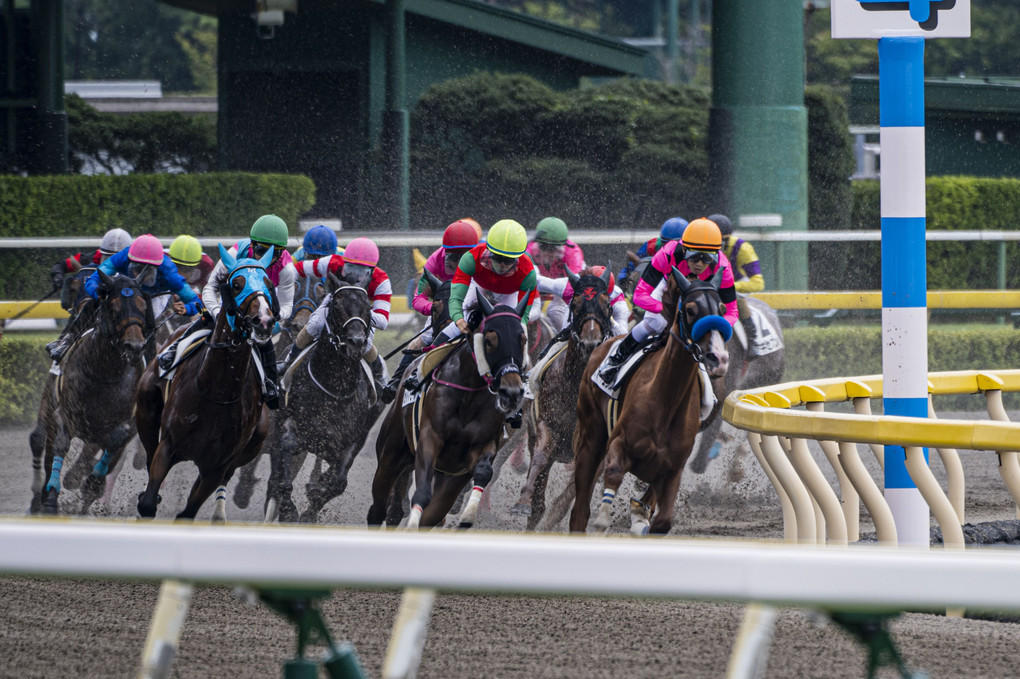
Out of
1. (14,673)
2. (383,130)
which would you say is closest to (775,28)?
(383,130)

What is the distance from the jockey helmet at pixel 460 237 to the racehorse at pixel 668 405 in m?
1.41

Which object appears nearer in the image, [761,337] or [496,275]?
[496,275]

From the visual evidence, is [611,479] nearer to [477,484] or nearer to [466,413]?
[477,484]

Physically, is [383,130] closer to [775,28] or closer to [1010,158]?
[775,28]

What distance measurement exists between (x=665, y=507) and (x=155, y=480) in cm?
219

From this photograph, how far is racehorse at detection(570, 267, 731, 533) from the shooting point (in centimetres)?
563

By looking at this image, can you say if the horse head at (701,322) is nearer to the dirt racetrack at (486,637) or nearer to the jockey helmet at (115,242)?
the dirt racetrack at (486,637)

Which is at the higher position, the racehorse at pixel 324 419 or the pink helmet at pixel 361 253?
the pink helmet at pixel 361 253

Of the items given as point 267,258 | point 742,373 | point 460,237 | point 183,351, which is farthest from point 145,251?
point 742,373

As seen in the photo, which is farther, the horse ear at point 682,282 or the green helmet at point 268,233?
the green helmet at point 268,233

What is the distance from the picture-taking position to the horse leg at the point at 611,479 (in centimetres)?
561

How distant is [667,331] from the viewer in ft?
19.8

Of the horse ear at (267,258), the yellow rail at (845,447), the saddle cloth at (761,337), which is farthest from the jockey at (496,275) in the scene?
the saddle cloth at (761,337)

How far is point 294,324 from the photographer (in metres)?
7.95
